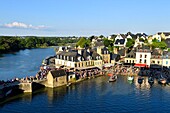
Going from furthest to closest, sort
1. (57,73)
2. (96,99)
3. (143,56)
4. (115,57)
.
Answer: (115,57) → (143,56) → (57,73) → (96,99)

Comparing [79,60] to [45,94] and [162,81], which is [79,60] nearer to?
[45,94]

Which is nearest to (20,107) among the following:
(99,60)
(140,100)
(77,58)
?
(140,100)

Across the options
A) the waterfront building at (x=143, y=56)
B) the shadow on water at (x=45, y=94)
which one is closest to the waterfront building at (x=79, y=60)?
the waterfront building at (x=143, y=56)

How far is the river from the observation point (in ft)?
115

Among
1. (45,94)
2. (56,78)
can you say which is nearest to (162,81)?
(56,78)

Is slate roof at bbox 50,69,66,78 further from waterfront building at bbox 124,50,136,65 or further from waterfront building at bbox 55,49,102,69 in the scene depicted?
waterfront building at bbox 124,50,136,65

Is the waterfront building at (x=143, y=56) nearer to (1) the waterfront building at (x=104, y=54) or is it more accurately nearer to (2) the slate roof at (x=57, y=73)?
(1) the waterfront building at (x=104, y=54)

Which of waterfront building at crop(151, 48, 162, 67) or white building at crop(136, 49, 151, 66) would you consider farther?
white building at crop(136, 49, 151, 66)

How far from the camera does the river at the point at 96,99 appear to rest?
115 ft

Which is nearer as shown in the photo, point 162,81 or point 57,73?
point 57,73

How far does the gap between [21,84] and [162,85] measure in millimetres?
27088

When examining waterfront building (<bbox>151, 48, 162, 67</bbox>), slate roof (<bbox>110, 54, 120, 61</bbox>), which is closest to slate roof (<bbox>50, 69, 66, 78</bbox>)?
slate roof (<bbox>110, 54, 120, 61</bbox>)

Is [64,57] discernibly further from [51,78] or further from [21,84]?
[21,84]

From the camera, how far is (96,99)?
1567 inches
